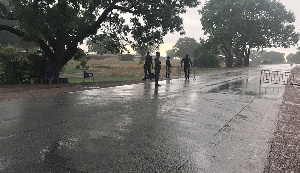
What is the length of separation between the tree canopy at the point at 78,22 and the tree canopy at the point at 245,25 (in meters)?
A: 34.3

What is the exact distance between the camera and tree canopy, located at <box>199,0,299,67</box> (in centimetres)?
5181

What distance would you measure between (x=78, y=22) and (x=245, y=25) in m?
44.0

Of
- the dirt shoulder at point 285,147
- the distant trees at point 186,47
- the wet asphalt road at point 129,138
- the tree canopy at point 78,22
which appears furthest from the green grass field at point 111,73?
the distant trees at point 186,47

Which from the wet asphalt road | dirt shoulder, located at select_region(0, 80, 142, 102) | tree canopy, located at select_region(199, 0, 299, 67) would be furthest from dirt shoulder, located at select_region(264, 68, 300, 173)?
tree canopy, located at select_region(199, 0, 299, 67)

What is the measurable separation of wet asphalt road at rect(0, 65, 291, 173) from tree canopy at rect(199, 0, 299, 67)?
4598 cm

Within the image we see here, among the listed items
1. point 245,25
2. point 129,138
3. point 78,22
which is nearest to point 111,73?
point 78,22

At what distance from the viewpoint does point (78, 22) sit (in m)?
15.4

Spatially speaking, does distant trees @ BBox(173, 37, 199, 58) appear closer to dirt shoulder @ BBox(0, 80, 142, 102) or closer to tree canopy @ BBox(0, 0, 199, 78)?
tree canopy @ BBox(0, 0, 199, 78)

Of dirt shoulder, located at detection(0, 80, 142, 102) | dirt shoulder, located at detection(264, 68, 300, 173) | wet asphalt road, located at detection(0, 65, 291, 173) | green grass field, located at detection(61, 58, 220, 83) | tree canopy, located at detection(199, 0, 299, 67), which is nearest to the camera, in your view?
wet asphalt road, located at detection(0, 65, 291, 173)

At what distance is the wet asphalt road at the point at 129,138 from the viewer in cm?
404

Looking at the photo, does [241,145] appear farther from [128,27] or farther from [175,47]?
[175,47]

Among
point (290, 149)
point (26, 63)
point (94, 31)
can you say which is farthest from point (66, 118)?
point (94, 31)

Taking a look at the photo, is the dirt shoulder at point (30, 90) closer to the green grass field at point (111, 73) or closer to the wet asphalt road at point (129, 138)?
the wet asphalt road at point (129, 138)

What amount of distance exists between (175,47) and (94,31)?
314 ft
